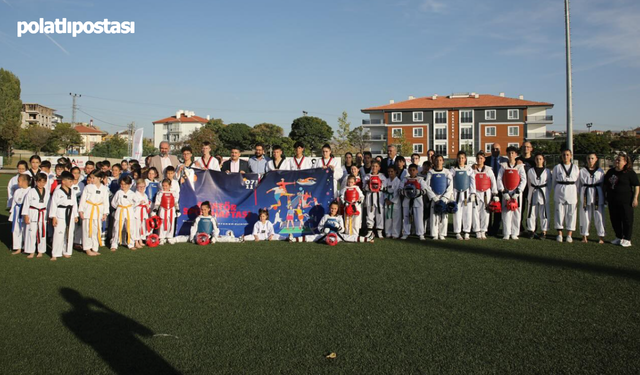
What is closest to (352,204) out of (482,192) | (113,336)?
(482,192)

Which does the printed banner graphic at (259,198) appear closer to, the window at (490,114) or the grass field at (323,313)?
the grass field at (323,313)

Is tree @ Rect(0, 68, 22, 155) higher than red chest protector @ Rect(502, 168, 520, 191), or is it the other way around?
tree @ Rect(0, 68, 22, 155)

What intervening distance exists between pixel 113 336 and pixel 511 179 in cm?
865

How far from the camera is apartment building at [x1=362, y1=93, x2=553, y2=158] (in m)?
68.1

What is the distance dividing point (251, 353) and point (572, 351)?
9.72 ft

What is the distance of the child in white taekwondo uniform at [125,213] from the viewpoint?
9289mm

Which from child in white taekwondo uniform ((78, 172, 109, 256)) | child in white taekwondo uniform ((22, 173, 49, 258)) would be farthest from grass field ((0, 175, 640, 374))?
child in white taekwondo uniform ((78, 172, 109, 256))

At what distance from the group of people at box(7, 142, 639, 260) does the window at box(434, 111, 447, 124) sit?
203 feet

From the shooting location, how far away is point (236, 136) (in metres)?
81.8

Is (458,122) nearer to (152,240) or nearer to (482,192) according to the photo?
(482,192)

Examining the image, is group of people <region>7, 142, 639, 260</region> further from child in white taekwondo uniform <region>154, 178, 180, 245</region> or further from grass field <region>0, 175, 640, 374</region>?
grass field <region>0, 175, 640, 374</region>

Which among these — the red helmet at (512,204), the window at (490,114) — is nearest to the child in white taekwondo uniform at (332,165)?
the red helmet at (512,204)

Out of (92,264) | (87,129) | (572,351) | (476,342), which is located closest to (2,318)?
(92,264)

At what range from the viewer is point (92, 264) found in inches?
305
